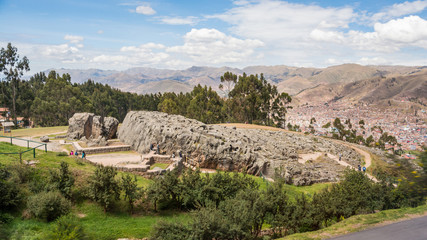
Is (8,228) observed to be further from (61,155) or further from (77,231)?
(61,155)

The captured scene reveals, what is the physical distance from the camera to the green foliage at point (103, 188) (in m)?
18.5

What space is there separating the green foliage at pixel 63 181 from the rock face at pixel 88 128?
1022 inches

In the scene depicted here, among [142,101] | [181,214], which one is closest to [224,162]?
[181,214]

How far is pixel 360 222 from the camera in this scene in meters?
17.5

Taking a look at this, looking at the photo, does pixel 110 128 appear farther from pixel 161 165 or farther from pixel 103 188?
pixel 103 188

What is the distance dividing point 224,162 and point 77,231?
66.8 ft

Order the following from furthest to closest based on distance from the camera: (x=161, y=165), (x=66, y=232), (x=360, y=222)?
(x=161, y=165) → (x=360, y=222) → (x=66, y=232)

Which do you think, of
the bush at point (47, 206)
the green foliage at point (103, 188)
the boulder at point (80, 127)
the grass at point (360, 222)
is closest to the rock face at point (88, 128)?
the boulder at point (80, 127)

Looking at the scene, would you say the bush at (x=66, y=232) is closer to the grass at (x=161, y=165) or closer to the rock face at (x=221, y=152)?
the grass at (x=161, y=165)

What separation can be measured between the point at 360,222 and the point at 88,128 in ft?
139

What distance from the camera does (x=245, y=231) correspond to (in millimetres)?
15203

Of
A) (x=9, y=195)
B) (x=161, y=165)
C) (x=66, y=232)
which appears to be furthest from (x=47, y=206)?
(x=161, y=165)

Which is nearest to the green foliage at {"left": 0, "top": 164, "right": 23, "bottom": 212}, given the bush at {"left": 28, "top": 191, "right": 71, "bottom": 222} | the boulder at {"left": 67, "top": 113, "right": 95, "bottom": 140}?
the bush at {"left": 28, "top": 191, "right": 71, "bottom": 222}

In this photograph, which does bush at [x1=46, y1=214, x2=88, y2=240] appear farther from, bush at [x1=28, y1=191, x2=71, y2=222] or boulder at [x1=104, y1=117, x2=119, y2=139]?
boulder at [x1=104, y1=117, x2=119, y2=139]
